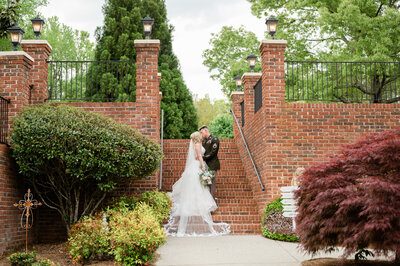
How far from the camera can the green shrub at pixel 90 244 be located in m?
6.12

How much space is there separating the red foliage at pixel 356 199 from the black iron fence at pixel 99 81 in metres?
4.27

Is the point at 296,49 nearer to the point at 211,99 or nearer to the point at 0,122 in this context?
the point at 0,122

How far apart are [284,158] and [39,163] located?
4.84 metres

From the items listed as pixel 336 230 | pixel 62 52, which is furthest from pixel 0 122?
pixel 62 52

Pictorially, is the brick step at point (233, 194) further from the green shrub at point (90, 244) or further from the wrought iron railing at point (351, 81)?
the green shrub at point (90, 244)

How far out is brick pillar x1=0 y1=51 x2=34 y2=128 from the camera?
26.5 ft

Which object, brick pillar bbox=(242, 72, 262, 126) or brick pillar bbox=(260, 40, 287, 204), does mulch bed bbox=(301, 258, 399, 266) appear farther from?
brick pillar bbox=(242, 72, 262, 126)

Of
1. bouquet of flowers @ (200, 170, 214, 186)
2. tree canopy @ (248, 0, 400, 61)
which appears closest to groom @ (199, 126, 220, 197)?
bouquet of flowers @ (200, 170, 214, 186)

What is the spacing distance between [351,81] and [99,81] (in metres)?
14.0

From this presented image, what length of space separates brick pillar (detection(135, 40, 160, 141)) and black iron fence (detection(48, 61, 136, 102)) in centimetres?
33

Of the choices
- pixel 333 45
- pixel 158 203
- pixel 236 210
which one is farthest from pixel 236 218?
pixel 333 45

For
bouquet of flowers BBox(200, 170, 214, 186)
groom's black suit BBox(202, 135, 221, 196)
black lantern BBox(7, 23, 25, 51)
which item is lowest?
bouquet of flowers BBox(200, 170, 214, 186)

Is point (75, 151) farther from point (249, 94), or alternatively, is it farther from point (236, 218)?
point (249, 94)

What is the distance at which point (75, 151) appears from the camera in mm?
7059
